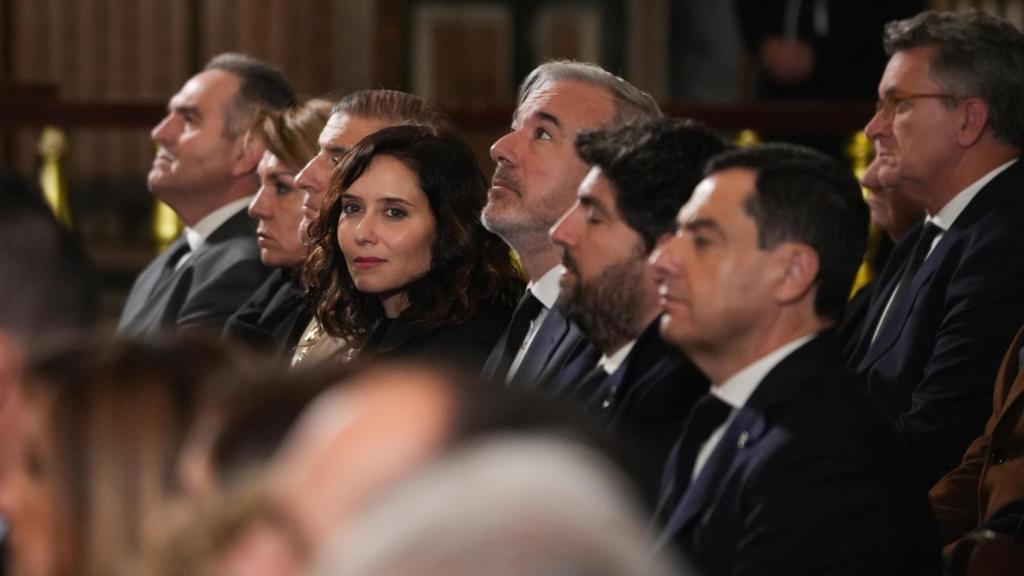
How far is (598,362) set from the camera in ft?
9.07

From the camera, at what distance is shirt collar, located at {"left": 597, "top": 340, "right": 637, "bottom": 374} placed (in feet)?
8.74

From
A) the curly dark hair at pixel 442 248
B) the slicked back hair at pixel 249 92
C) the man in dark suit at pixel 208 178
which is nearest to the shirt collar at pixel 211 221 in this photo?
the man in dark suit at pixel 208 178

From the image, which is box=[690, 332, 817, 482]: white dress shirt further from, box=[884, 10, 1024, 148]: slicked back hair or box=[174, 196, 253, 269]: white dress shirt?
box=[174, 196, 253, 269]: white dress shirt

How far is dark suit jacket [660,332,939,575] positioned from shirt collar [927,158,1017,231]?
125 cm

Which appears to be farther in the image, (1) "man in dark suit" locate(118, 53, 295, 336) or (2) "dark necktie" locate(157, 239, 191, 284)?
(2) "dark necktie" locate(157, 239, 191, 284)

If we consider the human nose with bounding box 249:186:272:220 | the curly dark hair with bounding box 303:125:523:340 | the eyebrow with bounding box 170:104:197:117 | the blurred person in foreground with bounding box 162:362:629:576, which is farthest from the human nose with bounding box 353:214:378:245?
the blurred person in foreground with bounding box 162:362:629:576

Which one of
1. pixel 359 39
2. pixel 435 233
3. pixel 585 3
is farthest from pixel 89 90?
pixel 435 233

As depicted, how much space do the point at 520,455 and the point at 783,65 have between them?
5.02 m

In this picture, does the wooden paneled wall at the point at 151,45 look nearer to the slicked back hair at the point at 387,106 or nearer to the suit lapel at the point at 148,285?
the suit lapel at the point at 148,285

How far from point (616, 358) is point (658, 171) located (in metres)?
0.30

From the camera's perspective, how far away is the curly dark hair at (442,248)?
3287 millimetres

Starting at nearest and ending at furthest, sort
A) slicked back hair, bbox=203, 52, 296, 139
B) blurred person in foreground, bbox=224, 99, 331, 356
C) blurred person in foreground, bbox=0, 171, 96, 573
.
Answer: blurred person in foreground, bbox=0, 171, 96, 573
blurred person in foreground, bbox=224, 99, 331, 356
slicked back hair, bbox=203, 52, 296, 139

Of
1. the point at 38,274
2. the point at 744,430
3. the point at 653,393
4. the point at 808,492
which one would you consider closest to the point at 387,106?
the point at 653,393

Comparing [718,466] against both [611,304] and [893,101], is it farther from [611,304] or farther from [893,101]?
[893,101]
